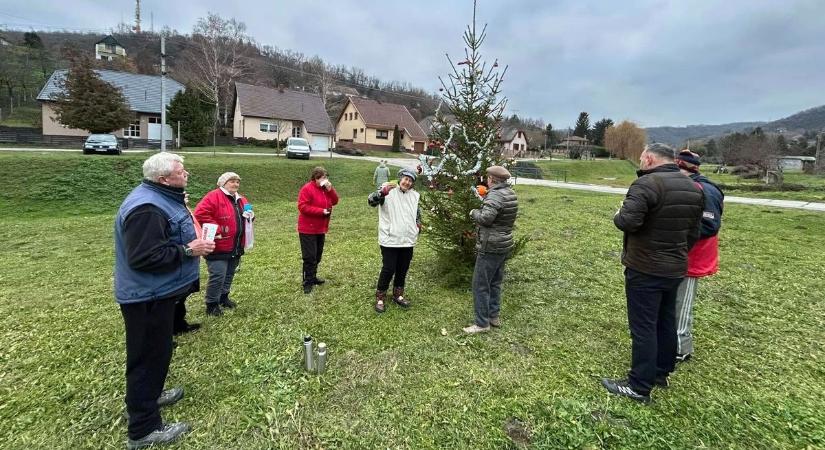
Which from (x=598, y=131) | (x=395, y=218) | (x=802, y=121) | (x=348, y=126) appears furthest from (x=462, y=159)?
(x=802, y=121)

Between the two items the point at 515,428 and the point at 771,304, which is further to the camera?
the point at 771,304

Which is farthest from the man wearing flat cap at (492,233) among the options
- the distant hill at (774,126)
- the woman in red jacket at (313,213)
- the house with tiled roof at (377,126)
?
the distant hill at (774,126)

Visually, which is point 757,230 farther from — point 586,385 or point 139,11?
point 139,11

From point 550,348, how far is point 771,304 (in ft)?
12.5

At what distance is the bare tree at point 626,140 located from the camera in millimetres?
65438

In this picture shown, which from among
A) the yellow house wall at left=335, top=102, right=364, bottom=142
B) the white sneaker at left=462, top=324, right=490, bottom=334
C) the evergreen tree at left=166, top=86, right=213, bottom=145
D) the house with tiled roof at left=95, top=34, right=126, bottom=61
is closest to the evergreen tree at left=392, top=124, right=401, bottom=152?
the yellow house wall at left=335, top=102, right=364, bottom=142

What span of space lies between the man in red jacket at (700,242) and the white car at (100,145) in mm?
25037

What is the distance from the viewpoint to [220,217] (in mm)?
4508

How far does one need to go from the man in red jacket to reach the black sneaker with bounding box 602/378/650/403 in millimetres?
983

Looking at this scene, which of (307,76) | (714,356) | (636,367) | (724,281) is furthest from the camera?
(307,76)

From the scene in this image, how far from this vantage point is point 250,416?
119 inches

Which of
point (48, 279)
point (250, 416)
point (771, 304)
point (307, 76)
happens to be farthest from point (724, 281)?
point (307, 76)

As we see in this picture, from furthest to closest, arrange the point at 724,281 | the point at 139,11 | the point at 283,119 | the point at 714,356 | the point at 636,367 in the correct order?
the point at 139,11 < the point at 283,119 < the point at 724,281 < the point at 714,356 < the point at 636,367

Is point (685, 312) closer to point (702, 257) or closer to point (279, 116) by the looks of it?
point (702, 257)
